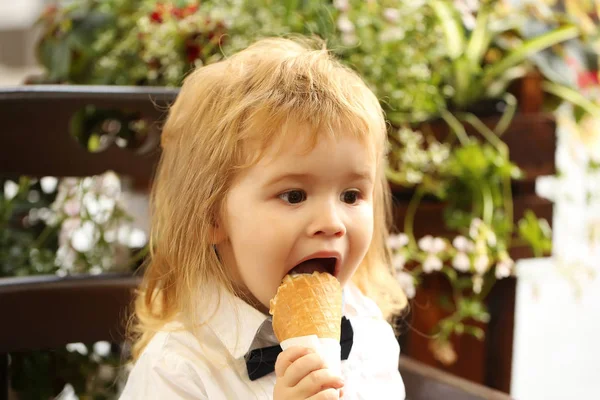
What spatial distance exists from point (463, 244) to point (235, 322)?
71 centimetres

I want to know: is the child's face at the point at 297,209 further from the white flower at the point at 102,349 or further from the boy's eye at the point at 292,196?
the white flower at the point at 102,349

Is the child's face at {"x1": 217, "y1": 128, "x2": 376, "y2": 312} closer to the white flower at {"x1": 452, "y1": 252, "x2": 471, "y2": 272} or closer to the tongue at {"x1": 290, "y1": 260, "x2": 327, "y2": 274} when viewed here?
the tongue at {"x1": 290, "y1": 260, "x2": 327, "y2": 274}

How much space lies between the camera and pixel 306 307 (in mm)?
851

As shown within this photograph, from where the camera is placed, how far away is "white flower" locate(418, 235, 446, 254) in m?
1.55

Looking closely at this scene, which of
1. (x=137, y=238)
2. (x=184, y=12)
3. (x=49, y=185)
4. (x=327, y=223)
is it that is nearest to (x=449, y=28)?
(x=184, y=12)

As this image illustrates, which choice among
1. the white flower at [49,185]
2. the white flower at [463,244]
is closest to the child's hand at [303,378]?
the white flower at [463,244]

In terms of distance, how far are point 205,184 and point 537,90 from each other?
1.09 meters

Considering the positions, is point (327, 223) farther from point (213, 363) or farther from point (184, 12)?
point (184, 12)

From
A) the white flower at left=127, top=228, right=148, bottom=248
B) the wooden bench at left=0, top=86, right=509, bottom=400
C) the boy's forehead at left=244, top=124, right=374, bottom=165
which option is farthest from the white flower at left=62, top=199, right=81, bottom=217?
the boy's forehead at left=244, top=124, right=374, bottom=165

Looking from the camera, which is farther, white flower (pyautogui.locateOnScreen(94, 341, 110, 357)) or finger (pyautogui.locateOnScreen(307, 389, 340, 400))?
white flower (pyautogui.locateOnScreen(94, 341, 110, 357))

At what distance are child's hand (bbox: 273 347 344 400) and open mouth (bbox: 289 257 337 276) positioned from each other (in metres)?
0.10

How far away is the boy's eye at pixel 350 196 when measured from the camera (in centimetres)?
92

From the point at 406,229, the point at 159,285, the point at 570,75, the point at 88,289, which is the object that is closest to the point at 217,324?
the point at 159,285

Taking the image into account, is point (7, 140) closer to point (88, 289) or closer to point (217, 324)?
point (88, 289)
